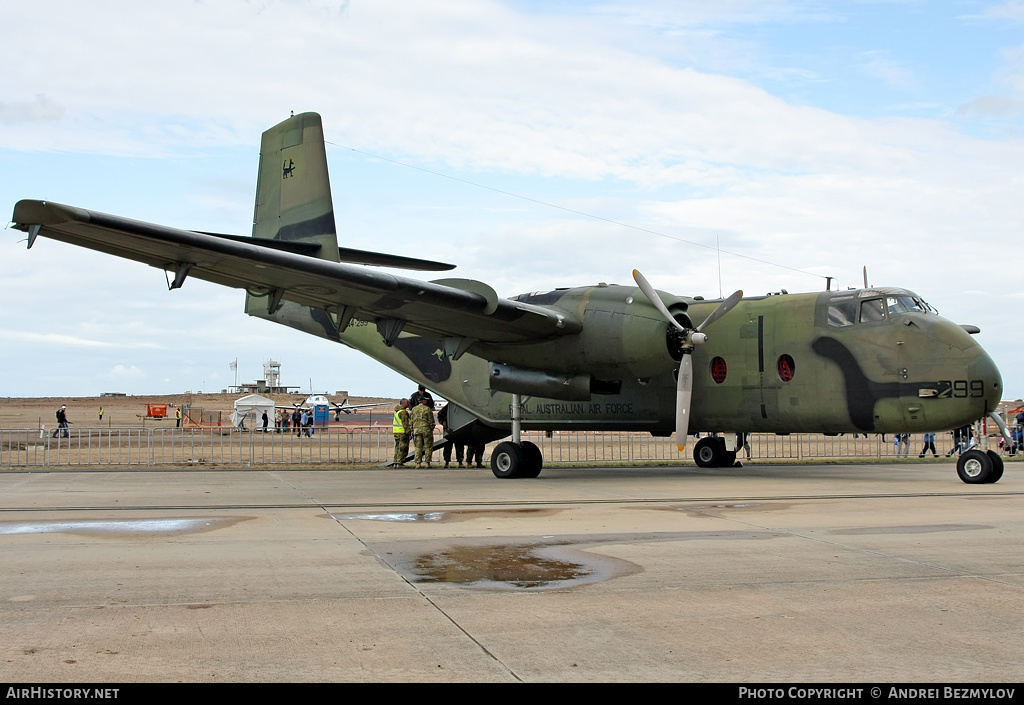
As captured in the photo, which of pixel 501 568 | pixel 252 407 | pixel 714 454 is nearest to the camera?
pixel 501 568

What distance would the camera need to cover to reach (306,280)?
46.5ft

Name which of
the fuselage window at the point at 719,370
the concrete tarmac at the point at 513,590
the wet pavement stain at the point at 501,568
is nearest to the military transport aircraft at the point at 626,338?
the fuselage window at the point at 719,370

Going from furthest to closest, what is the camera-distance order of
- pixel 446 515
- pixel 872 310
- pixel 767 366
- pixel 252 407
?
1. pixel 252 407
2. pixel 767 366
3. pixel 872 310
4. pixel 446 515

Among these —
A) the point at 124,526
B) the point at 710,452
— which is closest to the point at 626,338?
the point at 710,452

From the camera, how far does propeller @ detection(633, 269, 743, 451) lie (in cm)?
1590

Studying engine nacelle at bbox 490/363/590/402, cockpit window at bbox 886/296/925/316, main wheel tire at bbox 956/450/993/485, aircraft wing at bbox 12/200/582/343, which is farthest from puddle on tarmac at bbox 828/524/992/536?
engine nacelle at bbox 490/363/590/402

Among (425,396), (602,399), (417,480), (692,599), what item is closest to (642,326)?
(602,399)

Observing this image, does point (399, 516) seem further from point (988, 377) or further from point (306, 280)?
point (988, 377)

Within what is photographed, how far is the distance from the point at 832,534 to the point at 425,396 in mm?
14670

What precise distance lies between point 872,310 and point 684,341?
11.2 feet

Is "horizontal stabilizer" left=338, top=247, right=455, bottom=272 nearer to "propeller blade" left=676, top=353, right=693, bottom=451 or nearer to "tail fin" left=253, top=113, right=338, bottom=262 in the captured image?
"tail fin" left=253, top=113, right=338, bottom=262

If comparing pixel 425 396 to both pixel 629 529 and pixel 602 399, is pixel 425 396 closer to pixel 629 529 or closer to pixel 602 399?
pixel 602 399

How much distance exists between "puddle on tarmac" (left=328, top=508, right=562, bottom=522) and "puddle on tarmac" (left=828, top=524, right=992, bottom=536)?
3.60 meters

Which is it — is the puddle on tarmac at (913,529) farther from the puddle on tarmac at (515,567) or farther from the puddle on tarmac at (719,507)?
the puddle on tarmac at (515,567)
